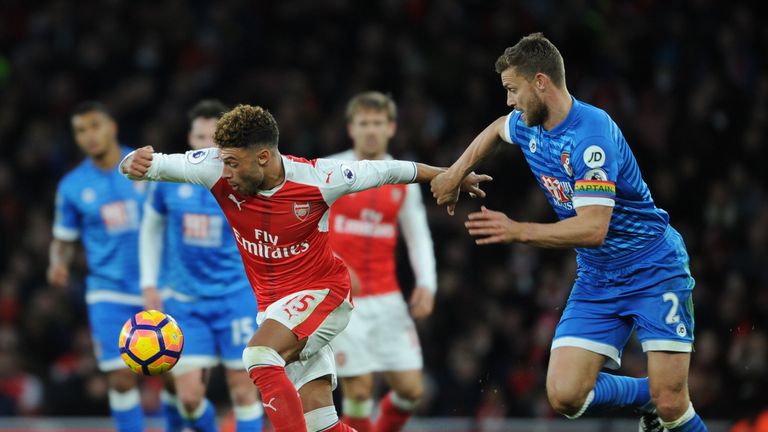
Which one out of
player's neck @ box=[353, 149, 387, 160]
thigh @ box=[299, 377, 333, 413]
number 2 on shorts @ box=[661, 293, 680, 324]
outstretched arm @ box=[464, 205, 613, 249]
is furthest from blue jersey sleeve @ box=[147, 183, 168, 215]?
number 2 on shorts @ box=[661, 293, 680, 324]

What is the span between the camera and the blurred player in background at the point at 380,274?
8.02m

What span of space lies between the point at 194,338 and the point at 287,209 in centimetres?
202

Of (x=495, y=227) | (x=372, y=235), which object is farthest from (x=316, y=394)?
(x=372, y=235)

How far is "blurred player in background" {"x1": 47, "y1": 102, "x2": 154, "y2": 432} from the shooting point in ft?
27.2

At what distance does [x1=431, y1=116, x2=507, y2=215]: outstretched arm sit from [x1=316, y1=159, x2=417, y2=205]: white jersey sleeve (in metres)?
0.21

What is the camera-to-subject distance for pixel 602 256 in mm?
6043

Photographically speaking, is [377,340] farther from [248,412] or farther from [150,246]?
[150,246]

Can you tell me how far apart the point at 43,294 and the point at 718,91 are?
26.2 feet

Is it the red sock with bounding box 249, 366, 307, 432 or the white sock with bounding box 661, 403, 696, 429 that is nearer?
the red sock with bounding box 249, 366, 307, 432

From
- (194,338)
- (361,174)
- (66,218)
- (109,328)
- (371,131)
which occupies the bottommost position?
(194,338)

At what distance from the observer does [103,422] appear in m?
10.9

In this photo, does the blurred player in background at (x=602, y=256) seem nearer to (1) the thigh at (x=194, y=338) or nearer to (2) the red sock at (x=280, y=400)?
(2) the red sock at (x=280, y=400)

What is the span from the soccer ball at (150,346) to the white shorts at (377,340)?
68.6 inches

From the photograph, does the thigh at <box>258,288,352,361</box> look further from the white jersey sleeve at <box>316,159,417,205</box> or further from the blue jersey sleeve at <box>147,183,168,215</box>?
the blue jersey sleeve at <box>147,183,168,215</box>
